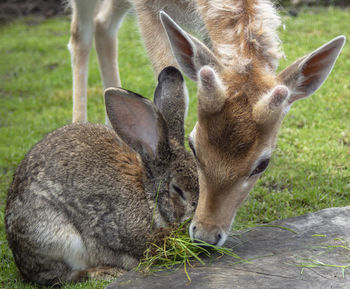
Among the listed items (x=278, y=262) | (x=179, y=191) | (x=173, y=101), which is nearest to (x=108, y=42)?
(x=173, y=101)

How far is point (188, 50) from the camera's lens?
14.3 ft

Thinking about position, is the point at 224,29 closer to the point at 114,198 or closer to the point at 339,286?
the point at 114,198

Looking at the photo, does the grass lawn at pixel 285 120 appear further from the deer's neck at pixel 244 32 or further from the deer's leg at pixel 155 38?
the deer's neck at pixel 244 32

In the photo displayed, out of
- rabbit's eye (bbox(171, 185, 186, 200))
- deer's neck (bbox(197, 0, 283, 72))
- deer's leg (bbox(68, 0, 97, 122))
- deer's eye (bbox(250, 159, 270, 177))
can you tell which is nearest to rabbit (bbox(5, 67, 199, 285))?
rabbit's eye (bbox(171, 185, 186, 200))

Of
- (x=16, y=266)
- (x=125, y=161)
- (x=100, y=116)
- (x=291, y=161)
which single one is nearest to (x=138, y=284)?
(x=125, y=161)

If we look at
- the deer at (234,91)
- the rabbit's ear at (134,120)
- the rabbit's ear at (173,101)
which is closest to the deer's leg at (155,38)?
the deer at (234,91)

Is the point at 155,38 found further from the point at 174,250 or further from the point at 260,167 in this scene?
the point at 174,250

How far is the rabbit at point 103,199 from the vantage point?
4.22 m

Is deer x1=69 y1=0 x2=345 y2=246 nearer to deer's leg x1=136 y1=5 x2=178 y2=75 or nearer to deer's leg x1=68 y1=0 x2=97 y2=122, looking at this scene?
deer's leg x1=136 y1=5 x2=178 y2=75

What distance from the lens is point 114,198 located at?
4.31 metres

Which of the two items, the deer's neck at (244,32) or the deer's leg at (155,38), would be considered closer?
the deer's neck at (244,32)

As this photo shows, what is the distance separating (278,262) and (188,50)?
171cm

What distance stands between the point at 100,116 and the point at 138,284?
4.93 meters

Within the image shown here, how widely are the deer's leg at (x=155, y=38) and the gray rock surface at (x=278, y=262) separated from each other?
6.81 ft
